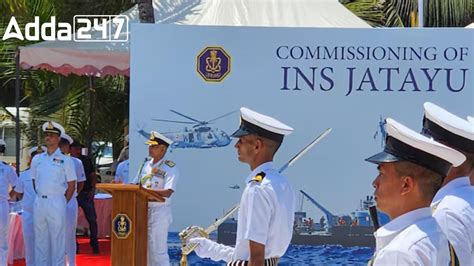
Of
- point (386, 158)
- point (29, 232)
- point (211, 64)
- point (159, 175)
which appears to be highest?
point (211, 64)

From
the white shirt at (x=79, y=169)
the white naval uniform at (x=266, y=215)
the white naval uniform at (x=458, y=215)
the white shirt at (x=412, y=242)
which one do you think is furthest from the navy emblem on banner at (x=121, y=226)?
the white shirt at (x=412, y=242)

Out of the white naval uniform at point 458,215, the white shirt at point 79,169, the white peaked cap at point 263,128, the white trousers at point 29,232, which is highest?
the white peaked cap at point 263,128

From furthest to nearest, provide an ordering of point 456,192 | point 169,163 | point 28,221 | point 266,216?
point 28,221
point 169,163
point 266,216
point 456,192

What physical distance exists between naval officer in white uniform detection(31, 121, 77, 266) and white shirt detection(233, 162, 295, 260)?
5110mm

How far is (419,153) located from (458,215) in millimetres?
517

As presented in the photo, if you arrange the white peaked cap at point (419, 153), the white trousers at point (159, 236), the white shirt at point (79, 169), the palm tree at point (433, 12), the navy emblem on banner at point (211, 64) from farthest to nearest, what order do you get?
the palm tree at point (433, 12) < the white shirt at point (79, 169) < the white trousers at point (159, 236) < the navy emblem on banner at point (211, 64) < the white peaked cap at point (419, 153)

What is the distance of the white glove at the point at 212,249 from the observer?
11.8 feet

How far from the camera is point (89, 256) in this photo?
991 cm

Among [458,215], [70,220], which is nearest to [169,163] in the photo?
[70,220]

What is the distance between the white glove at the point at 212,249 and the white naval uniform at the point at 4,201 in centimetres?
452

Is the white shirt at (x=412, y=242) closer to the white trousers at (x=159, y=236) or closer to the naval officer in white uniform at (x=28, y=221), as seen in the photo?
the white trousers at (x=159, y=236)

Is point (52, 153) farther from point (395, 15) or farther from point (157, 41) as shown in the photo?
point (395, 15)

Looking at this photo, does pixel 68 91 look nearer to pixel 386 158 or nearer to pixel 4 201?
pixel 4 201

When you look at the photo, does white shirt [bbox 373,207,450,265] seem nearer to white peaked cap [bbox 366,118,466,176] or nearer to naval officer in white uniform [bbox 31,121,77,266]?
white peaked cap [bbox 366,118,466,176]
